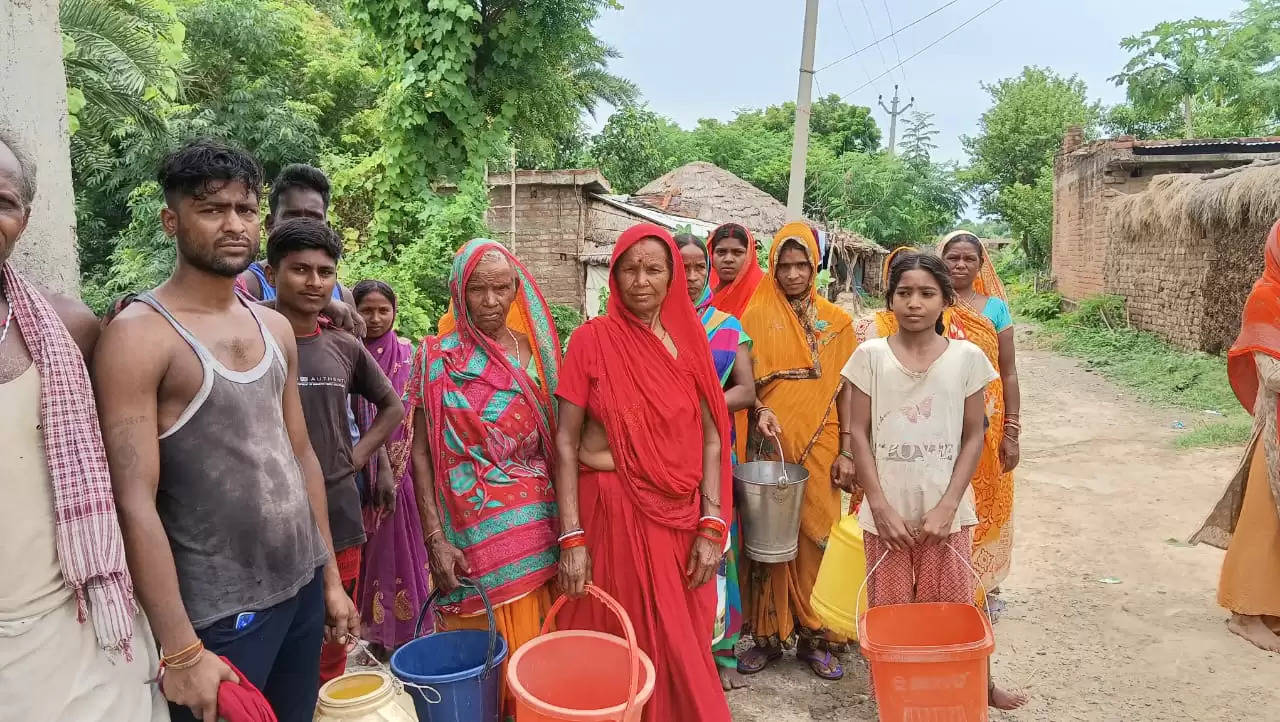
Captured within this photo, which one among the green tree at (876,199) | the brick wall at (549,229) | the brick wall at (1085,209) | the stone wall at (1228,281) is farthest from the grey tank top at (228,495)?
the green tree at (876,199)

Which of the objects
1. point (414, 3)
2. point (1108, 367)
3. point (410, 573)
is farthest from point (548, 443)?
point (1108, 367)

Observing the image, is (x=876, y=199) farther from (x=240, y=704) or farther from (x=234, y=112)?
(x=240, y=704)

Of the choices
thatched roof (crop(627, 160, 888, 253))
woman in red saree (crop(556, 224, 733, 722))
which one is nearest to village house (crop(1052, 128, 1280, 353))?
thatched roof (crop(627, 160, 888, 253))

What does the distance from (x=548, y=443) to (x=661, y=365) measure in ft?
1.55

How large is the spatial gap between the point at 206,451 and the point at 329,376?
1134 millimetres

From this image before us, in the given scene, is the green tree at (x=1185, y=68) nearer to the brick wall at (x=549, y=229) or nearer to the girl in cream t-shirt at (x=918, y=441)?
the brick wall at (x=549, y=229)

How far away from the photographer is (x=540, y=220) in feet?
49.4

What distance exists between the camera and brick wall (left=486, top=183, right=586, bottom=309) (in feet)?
48.9

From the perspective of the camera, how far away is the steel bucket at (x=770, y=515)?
3174mm

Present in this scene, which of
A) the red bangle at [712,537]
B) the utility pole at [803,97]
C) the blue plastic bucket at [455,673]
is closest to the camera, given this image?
the blue plastic bucket at [455,673]

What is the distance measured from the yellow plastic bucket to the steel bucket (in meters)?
0.16

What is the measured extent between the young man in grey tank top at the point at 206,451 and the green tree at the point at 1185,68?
2597cm

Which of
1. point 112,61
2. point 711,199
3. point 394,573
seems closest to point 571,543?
point 394,573

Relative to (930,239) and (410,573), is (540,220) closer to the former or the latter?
(410,573)
